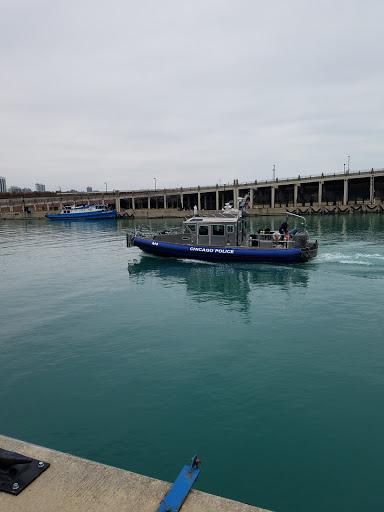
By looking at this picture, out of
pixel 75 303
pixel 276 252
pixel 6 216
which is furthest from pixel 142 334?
pixel 6 216

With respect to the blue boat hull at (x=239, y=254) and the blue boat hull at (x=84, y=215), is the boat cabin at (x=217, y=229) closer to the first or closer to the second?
the blue boat hull at (x=239, y=254)

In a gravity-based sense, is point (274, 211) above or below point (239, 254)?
above

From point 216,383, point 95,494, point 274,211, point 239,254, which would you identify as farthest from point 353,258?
point 274,211

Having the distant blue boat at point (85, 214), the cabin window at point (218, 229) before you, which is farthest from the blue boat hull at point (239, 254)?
the distant blue boat at point (85, 214)

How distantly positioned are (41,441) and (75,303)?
39.9ft

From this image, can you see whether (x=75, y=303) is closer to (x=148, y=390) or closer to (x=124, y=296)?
(x=124, y=296)

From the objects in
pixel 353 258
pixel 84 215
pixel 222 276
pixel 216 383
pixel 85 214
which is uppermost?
pixel 85 214

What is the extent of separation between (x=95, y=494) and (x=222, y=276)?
890 inches

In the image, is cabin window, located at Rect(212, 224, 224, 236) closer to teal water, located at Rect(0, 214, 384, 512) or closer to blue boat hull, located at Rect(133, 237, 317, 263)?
blue boat hull, located at Rect(133, 237, 317, 263)

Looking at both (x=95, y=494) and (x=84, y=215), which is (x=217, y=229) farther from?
(x=84, y=215)

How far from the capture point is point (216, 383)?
37.3 feet

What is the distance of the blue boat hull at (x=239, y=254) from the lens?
29653mm

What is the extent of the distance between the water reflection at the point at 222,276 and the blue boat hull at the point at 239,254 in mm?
579

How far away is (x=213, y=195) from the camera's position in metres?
113
